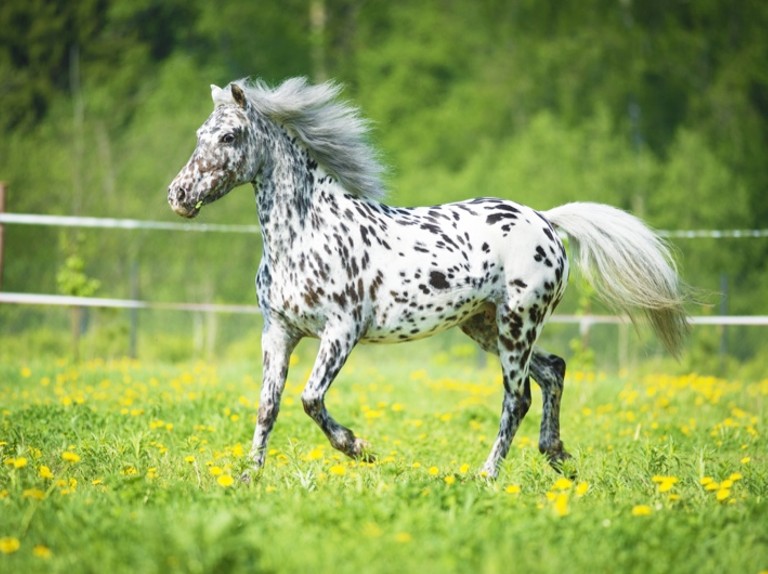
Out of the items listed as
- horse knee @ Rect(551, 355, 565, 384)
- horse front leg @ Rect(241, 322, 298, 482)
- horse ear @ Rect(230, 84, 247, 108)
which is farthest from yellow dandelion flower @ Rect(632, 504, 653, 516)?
horse ear @ Rect(230, 84, 247, 108)

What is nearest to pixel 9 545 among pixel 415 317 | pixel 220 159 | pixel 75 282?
pixel 220 159

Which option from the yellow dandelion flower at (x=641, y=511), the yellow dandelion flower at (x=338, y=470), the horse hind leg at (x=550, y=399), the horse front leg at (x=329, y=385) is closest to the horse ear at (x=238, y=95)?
the horse front leg at (x=329, y=385)

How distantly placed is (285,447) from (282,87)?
2210mm

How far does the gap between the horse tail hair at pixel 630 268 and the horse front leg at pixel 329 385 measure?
1.86 m

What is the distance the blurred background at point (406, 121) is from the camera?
17.5 metres

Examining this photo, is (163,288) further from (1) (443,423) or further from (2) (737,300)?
(1) (443,423)

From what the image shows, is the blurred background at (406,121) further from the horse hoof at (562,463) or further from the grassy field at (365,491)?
the horse hoof at (562,463)

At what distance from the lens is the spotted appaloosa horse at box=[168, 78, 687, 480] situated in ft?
17.5

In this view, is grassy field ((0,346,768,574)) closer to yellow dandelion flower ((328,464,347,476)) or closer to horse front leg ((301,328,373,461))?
yellow dandelion flower ((328,464,347,476))

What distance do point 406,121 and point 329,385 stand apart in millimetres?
18199

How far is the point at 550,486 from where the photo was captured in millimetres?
4930

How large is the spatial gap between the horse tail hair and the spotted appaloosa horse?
0.05 m

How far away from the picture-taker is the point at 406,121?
2297 centimetres

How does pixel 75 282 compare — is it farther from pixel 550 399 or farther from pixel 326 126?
pixel 550 399
